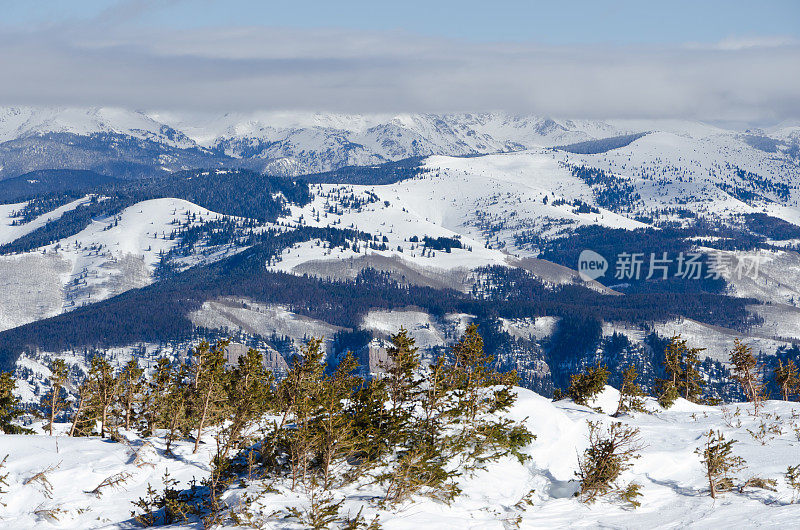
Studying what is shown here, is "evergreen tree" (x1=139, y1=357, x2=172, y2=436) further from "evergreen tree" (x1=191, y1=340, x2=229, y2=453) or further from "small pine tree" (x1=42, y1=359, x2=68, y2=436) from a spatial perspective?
"evergreen tree" (x1=191, y1=340, x2=229, y2=453)

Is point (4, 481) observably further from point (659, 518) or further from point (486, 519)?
point (659, 518)

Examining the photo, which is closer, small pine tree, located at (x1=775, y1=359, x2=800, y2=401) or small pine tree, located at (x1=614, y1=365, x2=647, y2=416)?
small pine tree, located at (x1=614, y1=365, x2=647, y2=416)

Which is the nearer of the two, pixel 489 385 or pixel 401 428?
pixel 401 428

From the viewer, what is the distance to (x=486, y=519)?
38250 millimetres

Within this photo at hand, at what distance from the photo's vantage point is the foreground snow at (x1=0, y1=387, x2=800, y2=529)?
37.7m

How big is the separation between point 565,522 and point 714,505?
8.37 metres

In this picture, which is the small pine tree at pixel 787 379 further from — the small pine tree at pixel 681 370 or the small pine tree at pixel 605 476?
the small pine tree at pixel 605 476

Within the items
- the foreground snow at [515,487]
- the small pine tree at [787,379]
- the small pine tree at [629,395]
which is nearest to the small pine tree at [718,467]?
the foreground snow at [515,487]

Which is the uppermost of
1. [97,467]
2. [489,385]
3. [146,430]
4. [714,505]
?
[489,385]

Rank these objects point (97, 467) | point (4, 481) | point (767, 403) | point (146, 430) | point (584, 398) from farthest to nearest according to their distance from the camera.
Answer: point (584, 398)
point (767, 403)
point (146, 430)
point (97, 467)
point (4, 481)

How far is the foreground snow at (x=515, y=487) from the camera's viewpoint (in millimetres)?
37719

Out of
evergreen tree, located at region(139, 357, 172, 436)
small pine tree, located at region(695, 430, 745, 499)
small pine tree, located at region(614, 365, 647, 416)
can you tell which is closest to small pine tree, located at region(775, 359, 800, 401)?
small pine tree, located at region(614, 365, 647, 416)

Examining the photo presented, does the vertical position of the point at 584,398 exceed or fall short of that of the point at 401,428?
it falls short

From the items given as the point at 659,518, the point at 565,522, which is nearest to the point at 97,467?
the point at 565,522
